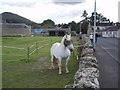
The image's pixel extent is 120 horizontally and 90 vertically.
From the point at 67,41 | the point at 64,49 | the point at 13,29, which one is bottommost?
the point at 64,49

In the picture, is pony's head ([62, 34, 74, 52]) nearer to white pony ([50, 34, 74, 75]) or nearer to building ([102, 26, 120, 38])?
white pony ([50, 34, 74, 75])

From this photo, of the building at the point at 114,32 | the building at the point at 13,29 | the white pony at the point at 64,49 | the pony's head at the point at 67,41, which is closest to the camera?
the pony's head at the point at 67,41

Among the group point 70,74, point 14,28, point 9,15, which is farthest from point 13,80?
point 9,15

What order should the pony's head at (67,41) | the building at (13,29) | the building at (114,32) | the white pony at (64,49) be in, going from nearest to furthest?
1. the pony's head at (67,41)
2. the white pony at (64,49)
3. the building at (114,32)
4. the building at (13,29)

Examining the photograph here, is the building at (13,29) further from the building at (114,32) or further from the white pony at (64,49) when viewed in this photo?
the white pony at (64,49)

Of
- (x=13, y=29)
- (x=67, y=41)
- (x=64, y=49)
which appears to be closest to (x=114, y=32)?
(x=13, y=29)

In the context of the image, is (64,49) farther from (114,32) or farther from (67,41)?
(114,32)

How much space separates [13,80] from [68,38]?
3050mm

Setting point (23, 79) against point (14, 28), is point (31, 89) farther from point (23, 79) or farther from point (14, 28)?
point (14, 28)

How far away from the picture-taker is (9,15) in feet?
433

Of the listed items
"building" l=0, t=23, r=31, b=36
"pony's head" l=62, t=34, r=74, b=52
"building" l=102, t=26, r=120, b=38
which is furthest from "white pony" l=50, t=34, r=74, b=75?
"building" l=0, t=23, r=31, b=36

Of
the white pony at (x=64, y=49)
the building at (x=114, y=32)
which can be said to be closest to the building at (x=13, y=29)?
the building at (x=114, y=32)

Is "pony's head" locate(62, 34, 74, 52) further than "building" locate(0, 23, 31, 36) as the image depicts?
No

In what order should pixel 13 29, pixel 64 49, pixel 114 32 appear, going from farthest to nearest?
pixel 114 32
pixel 13 29
pixel 64 49
